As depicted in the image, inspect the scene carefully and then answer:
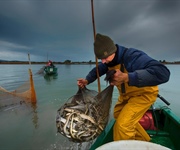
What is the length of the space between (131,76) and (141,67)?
251mm

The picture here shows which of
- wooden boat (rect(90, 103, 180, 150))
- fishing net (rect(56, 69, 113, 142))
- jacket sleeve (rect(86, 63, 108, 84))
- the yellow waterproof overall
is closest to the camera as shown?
fishing net (rect(56, 69, 113, 142))

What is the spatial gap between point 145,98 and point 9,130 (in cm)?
468

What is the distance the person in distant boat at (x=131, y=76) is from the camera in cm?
161

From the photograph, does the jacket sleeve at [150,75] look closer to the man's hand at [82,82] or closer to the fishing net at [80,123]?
the fishing net at [80,123]

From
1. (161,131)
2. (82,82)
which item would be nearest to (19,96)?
(82,82)

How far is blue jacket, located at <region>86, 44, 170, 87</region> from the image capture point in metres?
1.59

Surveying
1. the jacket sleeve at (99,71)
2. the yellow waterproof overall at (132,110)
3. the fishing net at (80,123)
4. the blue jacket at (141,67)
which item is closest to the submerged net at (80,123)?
the fishing net at (80,123)

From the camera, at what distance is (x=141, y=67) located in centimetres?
176

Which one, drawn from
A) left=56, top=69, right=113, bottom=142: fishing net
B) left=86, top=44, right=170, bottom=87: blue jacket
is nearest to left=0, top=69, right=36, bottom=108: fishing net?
left=56, top=69, right=113, bottom=142: fishing net

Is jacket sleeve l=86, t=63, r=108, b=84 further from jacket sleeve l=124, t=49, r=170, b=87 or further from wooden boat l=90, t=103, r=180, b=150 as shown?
jacket sleeve l=124, t=49, r=170, b=87

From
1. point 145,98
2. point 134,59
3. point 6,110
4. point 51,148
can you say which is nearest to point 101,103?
point 145,98

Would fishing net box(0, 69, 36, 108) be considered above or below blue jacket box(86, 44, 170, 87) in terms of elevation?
below

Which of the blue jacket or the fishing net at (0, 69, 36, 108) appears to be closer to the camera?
the blue jacket

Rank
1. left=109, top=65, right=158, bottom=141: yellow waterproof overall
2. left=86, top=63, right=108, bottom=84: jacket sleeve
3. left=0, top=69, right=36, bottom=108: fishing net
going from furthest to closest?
left=0, top=69, right=36, bottom=108: fishing net < left=86, top=63, right=108, bottom=84: jacket sleeve < left=109, top=65, right=158, bottom=141: yellow waterproof overall
